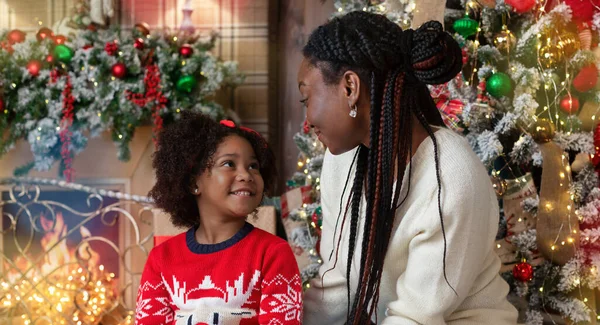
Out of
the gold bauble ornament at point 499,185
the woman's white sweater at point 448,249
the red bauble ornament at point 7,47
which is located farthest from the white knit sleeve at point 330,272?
the red bauble ornament at point 7,47

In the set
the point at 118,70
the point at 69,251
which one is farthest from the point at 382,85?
the point at 69,251

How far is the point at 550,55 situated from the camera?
262cm

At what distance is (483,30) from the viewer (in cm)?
272

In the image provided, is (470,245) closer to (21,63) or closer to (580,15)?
(580,15)

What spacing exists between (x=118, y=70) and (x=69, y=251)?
1086mm

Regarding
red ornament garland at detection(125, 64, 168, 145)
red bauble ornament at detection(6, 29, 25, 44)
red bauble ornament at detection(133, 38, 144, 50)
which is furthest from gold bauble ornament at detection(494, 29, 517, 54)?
red bauble ornament at detection(6, 29, 25, 44)

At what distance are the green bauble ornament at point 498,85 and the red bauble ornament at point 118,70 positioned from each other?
1755 mm

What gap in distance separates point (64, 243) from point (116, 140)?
0.70m

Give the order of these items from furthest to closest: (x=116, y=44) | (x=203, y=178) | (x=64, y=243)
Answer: (x=64, y=243) < (x=116, y=44) < (x=203, y=178)

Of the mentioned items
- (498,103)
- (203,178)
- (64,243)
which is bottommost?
(64,243)

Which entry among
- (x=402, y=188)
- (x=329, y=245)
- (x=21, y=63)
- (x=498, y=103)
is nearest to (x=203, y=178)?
(x=329, y=245)

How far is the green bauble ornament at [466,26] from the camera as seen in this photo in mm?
2633

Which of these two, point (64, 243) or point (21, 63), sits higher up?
point (21, 63)

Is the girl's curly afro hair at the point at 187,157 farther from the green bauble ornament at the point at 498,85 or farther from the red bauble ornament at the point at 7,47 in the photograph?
the red bauble ornament at the point at 7,47
